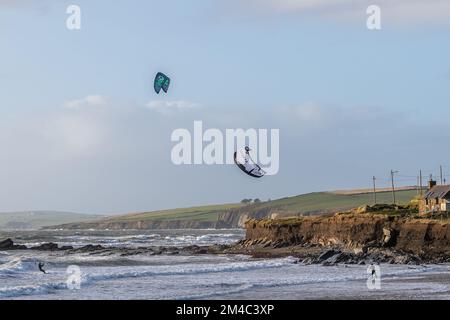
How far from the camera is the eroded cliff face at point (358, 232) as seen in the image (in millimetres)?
55469

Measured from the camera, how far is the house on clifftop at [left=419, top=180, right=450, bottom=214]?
68000mm

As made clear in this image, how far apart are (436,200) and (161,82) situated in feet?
101

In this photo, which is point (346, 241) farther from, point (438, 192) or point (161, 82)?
point (161, 82)

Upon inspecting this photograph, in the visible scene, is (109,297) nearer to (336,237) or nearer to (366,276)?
(366,276)

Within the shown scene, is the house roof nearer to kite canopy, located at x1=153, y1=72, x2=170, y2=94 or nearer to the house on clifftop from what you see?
the house on clifftop

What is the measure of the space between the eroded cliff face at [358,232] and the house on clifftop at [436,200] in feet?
22.1

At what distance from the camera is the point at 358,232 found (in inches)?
2457

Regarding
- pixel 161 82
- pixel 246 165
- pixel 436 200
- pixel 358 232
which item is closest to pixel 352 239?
pixel 358 232

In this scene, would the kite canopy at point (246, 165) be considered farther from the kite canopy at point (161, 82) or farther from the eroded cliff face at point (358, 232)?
the eroded cliff face at point (358, 232)

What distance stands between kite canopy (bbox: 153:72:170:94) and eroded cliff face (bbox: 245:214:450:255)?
56.9ft

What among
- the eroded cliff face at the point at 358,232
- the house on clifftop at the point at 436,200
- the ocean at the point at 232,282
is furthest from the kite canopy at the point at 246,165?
the house on clifftop at the point at 436,200

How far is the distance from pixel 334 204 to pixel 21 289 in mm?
164778
